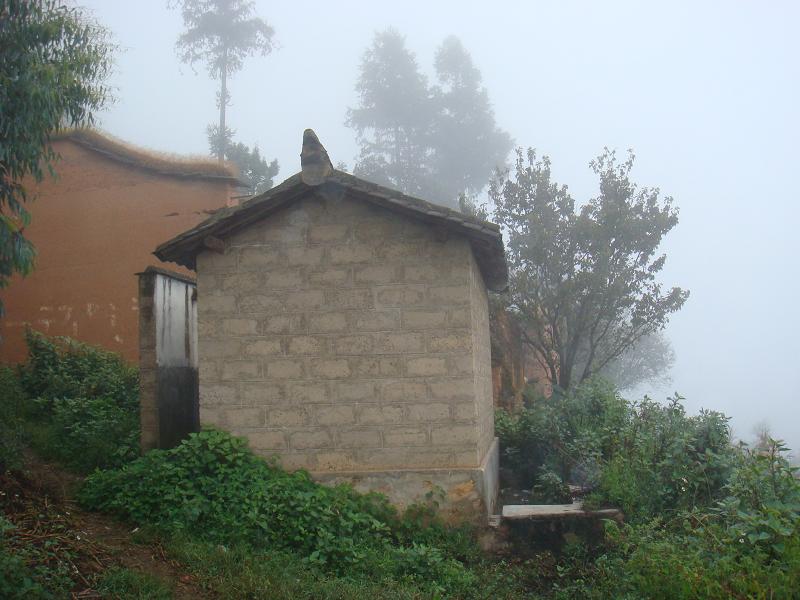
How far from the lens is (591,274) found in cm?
1905

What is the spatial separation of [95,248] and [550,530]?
35.5 ft

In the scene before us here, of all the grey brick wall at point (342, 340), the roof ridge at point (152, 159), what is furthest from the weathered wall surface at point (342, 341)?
the roof ridge at point (152, 159)

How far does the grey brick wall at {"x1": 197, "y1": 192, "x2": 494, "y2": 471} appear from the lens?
8.10m

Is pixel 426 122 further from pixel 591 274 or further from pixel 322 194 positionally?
pixel 322 194

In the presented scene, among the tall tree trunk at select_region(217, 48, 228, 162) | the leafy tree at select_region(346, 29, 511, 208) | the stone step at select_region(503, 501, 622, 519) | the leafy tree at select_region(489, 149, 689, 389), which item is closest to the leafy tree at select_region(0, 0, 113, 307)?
the stone step at select_region(503, 501, 622, 519)

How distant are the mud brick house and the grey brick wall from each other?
0.01 m

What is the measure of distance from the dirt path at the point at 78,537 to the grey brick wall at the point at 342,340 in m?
1.65

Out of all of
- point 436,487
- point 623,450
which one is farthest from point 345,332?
point 623,450

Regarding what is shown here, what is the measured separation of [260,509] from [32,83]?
5407 millimetres

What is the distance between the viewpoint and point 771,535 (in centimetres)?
563

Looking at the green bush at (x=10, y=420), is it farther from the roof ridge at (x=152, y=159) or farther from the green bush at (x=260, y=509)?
the roof ridge at (x=152, y=159)

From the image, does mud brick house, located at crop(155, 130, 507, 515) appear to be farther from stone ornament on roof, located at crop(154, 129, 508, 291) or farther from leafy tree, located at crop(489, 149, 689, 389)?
leafy tree, located at crop(489, 149, 689, 389)

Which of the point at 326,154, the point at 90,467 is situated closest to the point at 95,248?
the point at 90,467

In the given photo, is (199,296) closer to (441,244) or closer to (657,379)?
(441,244)
